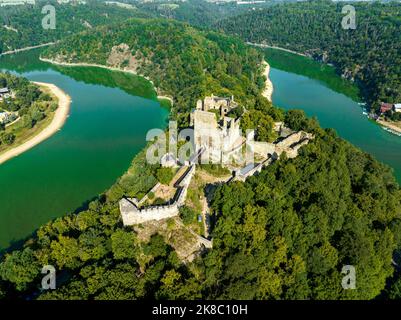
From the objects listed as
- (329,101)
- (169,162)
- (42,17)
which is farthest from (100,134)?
(42,17)

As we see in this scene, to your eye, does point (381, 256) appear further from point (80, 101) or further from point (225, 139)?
point (80, 101)

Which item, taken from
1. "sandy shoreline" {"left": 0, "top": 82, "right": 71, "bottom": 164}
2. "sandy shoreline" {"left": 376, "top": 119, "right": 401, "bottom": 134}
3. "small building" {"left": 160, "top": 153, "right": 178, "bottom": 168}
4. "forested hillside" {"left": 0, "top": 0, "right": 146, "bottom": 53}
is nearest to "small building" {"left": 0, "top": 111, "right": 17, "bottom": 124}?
"sandy shoreline" {"left": 0, "top": 82, "right": 71, "bottom": 164}

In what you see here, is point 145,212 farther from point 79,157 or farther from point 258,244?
point 79,157

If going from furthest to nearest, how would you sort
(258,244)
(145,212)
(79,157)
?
(79,157) < (145,212) < (258,244)

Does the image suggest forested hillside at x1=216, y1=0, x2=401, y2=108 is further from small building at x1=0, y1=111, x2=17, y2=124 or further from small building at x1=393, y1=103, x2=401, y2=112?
small building at x1=0, y1=111, x2=17, y2=124

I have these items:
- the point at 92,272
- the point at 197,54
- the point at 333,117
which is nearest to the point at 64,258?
the point at 92,272

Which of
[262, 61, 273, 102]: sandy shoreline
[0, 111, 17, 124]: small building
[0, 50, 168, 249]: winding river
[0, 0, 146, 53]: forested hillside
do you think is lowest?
[0, 50, 168, 249]: winding river

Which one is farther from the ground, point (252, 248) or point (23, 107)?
point (23, 107)
